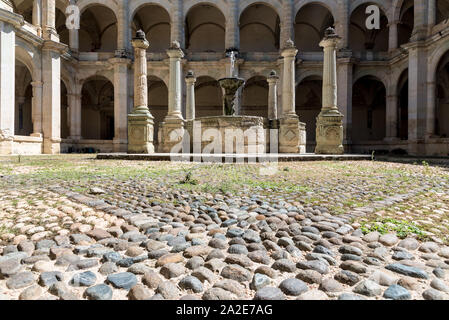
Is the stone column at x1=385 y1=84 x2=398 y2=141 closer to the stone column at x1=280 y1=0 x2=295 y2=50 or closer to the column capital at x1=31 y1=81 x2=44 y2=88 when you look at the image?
the stone column at x1=280 y1=0 x2=295 y2=50

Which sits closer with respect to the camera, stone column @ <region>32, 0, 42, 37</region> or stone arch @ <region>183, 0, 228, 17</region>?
stone column @ <region>32, 0, 42, 37</region>

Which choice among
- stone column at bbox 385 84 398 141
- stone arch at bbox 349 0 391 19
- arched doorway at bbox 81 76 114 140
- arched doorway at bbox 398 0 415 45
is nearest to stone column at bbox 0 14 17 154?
arched doorway at bbox 81 76 114 140

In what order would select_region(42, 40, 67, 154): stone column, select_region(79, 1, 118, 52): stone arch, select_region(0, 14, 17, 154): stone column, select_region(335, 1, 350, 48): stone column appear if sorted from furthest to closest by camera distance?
Answer: select_region(79, 1, 118, 52): stone arch < select_region(335, 1, 350, 48): stone column < select_region(42, 40, 67, 154): stone column < select_region(0, 14, 17, 154): stone column

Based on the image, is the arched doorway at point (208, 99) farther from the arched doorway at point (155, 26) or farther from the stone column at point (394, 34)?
the stone column at point (394, 34)

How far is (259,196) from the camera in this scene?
3.18 metres

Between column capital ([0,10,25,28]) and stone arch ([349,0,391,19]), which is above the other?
stone arch ([349,0,391,19])

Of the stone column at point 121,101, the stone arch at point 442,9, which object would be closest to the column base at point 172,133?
the stone column at point 121,101

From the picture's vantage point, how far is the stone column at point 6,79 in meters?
13.0

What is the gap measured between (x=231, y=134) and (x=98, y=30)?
21419 mm

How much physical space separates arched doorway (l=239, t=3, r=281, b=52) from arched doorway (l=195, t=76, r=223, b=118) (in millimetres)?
4957

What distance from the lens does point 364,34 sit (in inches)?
958

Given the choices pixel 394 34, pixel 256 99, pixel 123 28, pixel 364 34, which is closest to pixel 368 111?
pixel 364 34

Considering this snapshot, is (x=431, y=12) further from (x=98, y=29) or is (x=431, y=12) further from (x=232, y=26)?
(x=98, y=29)

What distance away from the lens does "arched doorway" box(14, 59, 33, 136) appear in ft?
67.3
